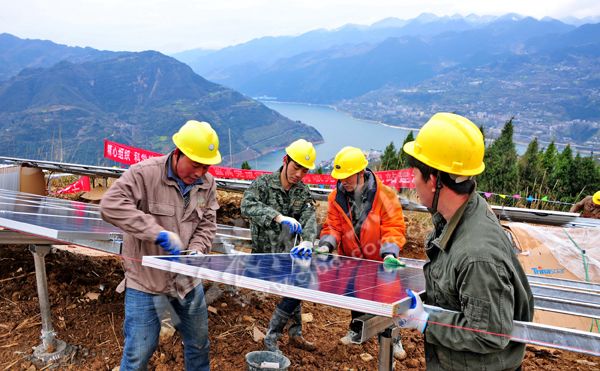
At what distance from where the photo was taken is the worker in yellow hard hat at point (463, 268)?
189cm

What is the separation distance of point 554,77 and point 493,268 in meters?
172

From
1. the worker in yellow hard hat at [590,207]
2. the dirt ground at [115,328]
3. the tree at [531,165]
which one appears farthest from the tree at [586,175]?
the dirt ground at [115,328]

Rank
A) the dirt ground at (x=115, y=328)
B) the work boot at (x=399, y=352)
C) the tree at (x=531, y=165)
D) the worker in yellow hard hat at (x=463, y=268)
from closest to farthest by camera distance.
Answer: the worker in yellow hard hat at (x=463, y=268)
the dirt ground at (x=115, y=328)
the work boot at (x=399, y=352)
the tree at (x=531, y=165)

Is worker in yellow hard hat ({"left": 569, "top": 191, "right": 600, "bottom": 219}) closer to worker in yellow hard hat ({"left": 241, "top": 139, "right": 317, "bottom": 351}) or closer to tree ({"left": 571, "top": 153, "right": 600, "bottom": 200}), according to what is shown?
worker in yellow hard hat ({"left": 241, "top": 139, "right": 317, "bottom": 351})

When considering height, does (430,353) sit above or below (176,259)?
below

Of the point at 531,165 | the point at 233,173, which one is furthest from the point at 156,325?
the point at 531,165

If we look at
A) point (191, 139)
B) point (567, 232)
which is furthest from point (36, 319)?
point (567, 232)

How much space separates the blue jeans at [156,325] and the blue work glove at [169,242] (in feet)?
1.26

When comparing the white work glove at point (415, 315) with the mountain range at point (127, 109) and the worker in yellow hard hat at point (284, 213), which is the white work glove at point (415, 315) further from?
the mountain range at point (127, 109)

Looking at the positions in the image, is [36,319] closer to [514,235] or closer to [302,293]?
[302,293]

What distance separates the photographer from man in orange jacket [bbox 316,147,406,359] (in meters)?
4.30

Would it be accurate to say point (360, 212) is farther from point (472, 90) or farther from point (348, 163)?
point (472, 90)

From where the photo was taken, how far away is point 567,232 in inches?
232

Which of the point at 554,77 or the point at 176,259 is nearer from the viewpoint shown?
the point at 176,259
